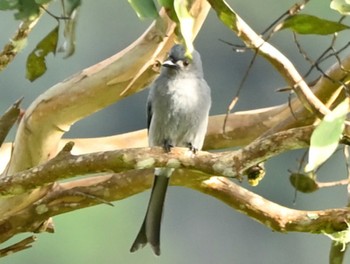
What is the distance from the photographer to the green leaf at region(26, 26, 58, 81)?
1.96 meters

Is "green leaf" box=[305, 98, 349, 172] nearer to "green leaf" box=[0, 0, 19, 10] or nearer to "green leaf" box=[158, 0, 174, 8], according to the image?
"green leaf" box=[158, 0, 174, 8]

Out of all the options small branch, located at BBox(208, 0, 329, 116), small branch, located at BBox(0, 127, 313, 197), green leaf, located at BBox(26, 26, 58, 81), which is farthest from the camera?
green leaf, located at BBox(26, 26, 58, 81)

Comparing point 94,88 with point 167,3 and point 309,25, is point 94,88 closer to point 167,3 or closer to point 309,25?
point 309,25

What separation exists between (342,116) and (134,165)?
606 millimetres

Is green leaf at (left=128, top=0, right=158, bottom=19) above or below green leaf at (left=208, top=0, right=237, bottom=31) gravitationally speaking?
below

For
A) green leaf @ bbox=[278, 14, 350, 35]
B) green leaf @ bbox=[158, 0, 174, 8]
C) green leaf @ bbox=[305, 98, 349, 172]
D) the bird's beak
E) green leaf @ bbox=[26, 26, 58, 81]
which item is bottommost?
green leaf @ bbox=[305, 98, 349, 172]

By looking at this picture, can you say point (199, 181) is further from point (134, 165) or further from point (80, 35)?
point (80, 35)

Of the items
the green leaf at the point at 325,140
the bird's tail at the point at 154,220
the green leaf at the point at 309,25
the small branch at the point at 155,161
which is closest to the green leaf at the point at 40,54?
the small branch at the point at 155,161

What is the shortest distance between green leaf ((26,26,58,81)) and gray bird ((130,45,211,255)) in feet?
1.22

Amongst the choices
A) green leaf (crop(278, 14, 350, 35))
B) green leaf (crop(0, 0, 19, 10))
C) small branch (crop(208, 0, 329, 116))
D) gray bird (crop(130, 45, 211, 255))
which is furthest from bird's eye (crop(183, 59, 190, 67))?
green leaf (crop(0, 0, 19, 10))

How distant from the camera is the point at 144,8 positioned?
1.32 m

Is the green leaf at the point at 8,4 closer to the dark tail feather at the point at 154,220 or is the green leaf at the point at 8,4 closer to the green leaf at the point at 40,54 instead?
the green leaf at the point at 40,54

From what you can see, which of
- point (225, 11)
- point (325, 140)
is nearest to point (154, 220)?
point (225, 11)

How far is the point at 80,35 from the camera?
11.1 ft
